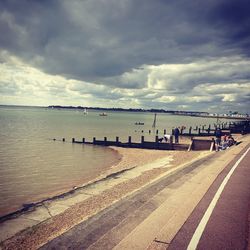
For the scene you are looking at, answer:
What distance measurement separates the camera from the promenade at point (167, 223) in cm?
546

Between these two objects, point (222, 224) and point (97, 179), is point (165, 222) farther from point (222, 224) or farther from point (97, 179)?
point (97, 179)

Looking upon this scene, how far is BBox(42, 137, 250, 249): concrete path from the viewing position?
215 inches

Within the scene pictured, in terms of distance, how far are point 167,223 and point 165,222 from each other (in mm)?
84

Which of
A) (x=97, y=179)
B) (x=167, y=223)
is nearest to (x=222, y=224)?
(x=167, y=223)

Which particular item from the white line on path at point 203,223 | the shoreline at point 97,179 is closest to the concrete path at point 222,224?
the white line on path at point 203,223

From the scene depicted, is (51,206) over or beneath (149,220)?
beneath

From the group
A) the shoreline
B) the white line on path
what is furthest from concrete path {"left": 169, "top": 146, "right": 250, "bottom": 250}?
the shoreline

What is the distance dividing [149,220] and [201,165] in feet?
30.4

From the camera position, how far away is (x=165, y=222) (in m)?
6.52

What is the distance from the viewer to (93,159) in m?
25.5

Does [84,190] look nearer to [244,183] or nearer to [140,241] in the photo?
[140,241]

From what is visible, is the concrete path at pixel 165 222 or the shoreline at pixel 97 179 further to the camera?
the shoreline at pixel 97 179

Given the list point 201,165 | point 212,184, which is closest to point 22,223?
point 212,184

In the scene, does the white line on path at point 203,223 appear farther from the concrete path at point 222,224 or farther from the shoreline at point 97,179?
the shoreline at point 97,179
